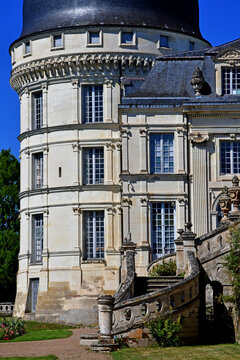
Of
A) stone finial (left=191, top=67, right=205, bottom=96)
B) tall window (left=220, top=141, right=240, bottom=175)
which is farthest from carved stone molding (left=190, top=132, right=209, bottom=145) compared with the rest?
stone finial (left=191, top=67, right=205, bottom=96)

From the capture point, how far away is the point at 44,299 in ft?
139

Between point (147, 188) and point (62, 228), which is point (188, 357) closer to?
point (147, 188)

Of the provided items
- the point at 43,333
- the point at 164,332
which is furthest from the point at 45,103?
the point at 164,332

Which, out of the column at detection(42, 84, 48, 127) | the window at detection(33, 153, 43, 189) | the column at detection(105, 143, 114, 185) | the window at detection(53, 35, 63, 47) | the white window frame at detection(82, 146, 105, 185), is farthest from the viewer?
the window at detection(33, 153, 43, 189)

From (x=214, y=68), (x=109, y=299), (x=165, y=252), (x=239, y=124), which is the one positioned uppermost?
(x=214, y=68)

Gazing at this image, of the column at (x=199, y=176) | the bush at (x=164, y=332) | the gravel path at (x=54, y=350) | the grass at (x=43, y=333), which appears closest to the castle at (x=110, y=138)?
the column at (x=199, y=176)

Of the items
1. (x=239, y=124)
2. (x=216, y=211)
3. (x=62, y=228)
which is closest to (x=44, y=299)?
(x=62, y=228)

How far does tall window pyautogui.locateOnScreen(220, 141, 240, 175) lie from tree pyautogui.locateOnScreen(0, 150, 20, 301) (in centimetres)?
1875

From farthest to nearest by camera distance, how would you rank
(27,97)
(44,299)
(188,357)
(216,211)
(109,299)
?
(27,97) → (44,299) → (216,211) → (109,299) → (188,357)

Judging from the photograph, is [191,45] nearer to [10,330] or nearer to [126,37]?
[126,37]

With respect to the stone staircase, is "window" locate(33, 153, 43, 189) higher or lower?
higher

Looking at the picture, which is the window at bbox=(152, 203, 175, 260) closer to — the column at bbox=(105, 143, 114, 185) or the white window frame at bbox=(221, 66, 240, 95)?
the column at bbox=(105, 143, 114, 185)

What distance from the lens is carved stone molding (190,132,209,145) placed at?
38344 mm

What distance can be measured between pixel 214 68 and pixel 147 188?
6.10 m
